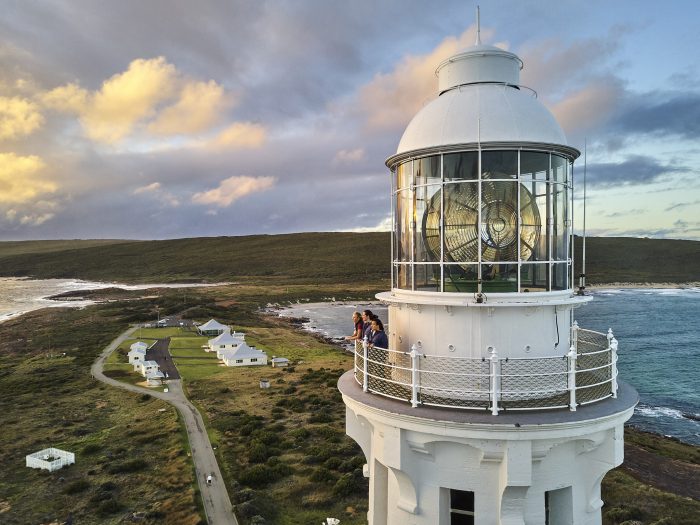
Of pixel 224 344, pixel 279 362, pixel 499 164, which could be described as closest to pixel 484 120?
pixel 499 164

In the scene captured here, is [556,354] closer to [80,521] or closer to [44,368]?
[80,521]

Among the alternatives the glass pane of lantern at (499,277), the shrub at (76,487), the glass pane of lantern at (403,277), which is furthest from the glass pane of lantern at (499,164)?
the shrub at (76,487)

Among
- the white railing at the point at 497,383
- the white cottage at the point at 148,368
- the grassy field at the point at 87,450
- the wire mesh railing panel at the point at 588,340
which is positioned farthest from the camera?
the white cottage at the point at 148,368

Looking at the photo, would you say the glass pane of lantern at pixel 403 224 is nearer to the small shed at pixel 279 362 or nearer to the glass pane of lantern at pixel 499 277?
the glass pane of lantern at pixel 499 277

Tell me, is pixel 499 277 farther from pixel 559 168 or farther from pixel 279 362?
pixel 279 362

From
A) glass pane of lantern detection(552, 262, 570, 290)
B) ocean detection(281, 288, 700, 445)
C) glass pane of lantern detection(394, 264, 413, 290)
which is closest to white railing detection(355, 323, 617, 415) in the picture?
glass pane of lantern detection(552, 262, 570, 290)

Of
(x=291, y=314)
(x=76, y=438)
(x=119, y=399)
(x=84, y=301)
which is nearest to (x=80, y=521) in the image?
(x=76, y=438)
